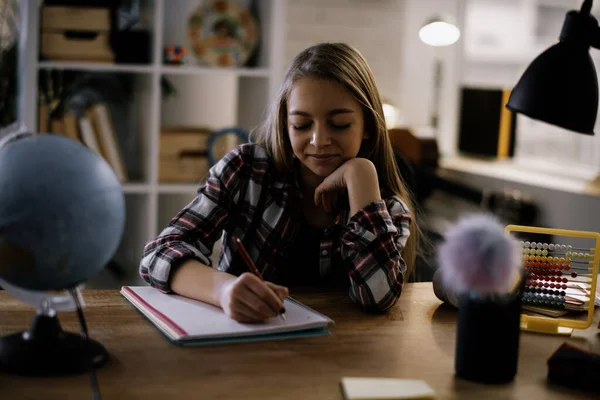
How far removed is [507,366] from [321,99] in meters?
0.72

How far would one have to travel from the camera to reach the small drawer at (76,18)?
294 centimetres

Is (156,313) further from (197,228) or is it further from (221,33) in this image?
(221,33)

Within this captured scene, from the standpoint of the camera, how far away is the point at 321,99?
153 cm

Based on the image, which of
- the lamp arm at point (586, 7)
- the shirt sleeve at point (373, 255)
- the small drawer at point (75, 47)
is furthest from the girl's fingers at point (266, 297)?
the small drawer at point (75, 47)

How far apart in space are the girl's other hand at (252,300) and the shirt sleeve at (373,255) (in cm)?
24

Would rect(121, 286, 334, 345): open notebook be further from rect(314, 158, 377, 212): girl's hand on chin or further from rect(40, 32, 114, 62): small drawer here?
rect(40, 32, 114, 62): small drawer

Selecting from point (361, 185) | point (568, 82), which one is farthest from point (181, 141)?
point (568, 82)

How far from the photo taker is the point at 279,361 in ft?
3.43

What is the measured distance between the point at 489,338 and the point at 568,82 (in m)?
0.45

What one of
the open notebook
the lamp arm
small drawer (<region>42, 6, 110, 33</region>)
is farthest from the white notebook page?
small drawer (<region>42, 6, 110, 33</region>)

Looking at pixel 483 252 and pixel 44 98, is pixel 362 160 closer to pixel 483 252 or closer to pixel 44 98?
pixel 483 252

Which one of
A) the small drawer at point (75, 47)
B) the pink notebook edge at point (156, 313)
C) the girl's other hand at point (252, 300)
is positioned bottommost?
the pink notebook edge at point (156, 313)

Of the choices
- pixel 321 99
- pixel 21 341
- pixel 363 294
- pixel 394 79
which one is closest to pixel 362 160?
pixel 321 99

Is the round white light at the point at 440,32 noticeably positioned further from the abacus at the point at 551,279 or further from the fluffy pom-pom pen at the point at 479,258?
the fluffy pom-pom pen at the point at 479,258
